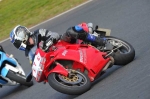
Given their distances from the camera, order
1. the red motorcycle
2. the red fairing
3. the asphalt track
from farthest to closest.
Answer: the red fairing, the red motorcycle, the asphalt track

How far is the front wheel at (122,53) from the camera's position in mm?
7824

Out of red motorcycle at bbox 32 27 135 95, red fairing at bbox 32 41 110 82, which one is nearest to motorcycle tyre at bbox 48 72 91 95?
red motorcycle at bbox 32 27 135 95

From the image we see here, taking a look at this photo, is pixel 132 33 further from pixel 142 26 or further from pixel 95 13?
pixel 95 13

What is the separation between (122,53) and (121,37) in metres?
2.82

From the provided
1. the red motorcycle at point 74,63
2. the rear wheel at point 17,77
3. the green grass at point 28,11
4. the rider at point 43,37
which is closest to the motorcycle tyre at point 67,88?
the red motorcycle at point 74,63

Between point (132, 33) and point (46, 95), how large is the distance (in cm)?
281

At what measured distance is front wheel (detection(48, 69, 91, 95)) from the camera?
699 centimetres

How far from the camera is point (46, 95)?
8.54 m

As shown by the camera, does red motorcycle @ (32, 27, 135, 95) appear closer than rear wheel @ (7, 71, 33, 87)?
Yes

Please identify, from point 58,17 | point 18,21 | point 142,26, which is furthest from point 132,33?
point 18,21

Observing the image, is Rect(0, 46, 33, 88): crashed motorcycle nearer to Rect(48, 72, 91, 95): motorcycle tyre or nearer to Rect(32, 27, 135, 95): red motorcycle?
Rect(32, 27, 135, 95): red motorcycle

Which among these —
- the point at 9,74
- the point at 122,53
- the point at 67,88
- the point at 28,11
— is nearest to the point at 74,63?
the point at 67,88

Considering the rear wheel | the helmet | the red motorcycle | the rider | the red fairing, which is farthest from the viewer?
Answer: the rear wheel

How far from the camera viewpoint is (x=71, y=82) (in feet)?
23.4
